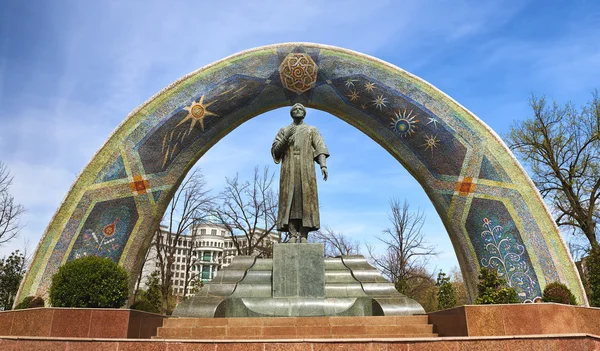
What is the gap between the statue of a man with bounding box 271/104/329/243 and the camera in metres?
8.37

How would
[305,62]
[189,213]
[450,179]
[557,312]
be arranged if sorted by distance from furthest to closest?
[189,213] < [305,62] < [450,179] < [557,312]

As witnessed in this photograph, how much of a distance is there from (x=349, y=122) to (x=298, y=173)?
8.70 m

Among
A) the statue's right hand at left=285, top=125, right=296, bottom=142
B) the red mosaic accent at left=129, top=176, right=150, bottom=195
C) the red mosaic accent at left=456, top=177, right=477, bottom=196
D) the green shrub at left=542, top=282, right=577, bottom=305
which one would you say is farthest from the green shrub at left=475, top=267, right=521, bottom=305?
the red mosaic accent at left=129, top=176, right=150, bottom=195

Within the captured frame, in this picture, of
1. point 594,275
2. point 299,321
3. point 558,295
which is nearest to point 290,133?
point 299,321

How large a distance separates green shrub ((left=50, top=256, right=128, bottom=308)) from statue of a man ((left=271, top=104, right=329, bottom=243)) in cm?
336

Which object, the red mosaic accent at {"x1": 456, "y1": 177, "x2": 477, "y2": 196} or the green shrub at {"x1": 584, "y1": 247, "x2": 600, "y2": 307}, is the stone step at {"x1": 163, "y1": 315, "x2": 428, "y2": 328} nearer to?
the green shrub at {"x1": 584, "y1": 247, "x2": 600, "y2": 307}

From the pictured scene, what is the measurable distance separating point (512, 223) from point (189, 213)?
16187 millimetres

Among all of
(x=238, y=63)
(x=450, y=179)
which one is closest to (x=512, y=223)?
(x=450, y=179)

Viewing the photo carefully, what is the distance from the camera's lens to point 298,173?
8555mm

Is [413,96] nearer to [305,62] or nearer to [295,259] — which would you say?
[305,62]

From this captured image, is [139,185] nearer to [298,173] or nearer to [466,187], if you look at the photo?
[298,173]

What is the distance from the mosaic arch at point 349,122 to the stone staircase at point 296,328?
8313 millimetres

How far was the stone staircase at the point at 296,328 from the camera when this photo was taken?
661 centimetres

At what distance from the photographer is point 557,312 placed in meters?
6.65
